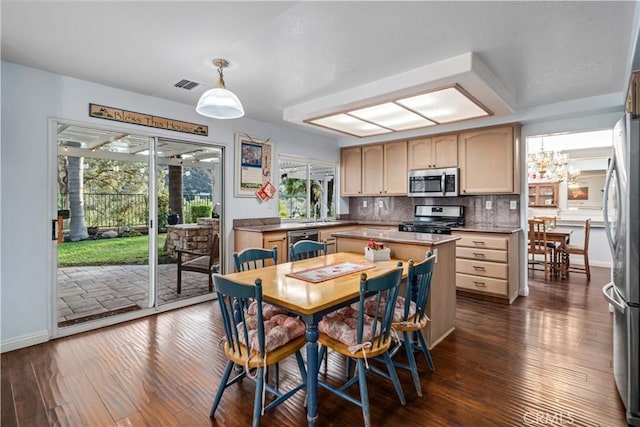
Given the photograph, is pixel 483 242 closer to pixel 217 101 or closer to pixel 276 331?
pixel 276 331

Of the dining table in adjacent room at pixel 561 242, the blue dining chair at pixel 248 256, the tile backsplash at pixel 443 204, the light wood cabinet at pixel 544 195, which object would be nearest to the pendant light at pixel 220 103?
the blue dining chair at pixel 248 256

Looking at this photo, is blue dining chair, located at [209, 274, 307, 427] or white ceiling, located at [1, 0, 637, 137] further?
white ceiling, located at [1, 0, 637, 137]

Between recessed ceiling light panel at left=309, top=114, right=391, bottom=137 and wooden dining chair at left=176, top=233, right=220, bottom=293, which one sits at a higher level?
recessed ceiling light panel at left=309, top=114, right=391, bottom=137

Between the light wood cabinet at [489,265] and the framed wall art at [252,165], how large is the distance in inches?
113

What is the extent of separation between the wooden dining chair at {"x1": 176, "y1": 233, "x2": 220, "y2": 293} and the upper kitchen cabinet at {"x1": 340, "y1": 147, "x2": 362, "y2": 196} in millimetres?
2685

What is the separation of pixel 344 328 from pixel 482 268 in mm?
2976

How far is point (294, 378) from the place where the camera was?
2.24 m

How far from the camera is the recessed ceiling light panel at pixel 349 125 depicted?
372 centimetres

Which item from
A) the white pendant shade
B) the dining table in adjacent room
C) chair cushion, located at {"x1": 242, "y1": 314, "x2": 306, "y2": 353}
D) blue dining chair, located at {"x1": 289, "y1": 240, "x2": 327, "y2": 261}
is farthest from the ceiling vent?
the dining table in adjacent room

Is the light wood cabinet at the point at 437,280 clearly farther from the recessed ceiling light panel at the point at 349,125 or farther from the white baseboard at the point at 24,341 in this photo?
the white baseboard at the point at 24,341

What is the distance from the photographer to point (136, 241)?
140 inches

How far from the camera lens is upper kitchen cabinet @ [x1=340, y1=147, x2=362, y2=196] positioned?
580 centimetres

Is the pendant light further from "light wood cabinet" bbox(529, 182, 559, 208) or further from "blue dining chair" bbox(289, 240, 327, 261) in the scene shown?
"light wood cabinet" bbox(529, 182, 559, 208)

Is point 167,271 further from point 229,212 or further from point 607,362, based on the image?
point 607,362
